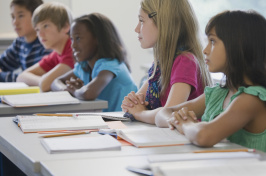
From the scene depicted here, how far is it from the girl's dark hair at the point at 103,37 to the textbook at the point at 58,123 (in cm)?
110

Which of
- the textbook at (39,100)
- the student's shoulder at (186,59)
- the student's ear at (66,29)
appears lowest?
the textbook at (39,100)

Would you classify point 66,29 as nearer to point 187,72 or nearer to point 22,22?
point 22,22

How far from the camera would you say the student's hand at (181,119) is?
1697 millimetres

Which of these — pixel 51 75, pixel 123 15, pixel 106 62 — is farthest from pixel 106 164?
pixel 123 15

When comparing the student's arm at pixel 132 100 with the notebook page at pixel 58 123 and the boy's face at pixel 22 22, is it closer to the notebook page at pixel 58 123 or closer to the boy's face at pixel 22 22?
the notebook page at pixel 58 123

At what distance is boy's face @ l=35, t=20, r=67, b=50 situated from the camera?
3.70m

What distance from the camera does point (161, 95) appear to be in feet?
7.38

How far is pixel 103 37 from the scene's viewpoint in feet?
10.2

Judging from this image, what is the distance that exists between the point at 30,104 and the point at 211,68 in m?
1.19

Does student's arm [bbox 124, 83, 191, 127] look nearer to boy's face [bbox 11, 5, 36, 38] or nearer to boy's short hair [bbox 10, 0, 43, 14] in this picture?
boy's face [bbox 11, 5, 36, 38]

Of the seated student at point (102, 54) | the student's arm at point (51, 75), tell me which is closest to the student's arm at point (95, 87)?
the seated student at point (102, 54)

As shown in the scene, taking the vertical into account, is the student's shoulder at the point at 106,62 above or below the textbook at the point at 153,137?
below

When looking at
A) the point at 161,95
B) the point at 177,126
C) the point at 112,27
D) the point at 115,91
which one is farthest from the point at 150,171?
the point at 112,27

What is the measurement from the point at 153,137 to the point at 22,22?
293 cm
